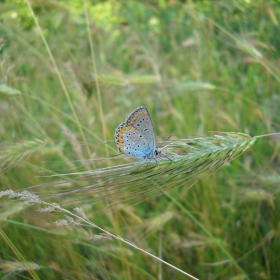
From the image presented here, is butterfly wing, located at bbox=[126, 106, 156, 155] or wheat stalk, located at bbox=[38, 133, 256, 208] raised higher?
butterfly wing, located at bbox=[126, 106, 156, 155]

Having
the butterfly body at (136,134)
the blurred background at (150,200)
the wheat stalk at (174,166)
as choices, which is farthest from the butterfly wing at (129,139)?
the wheat stalk at (174,166)

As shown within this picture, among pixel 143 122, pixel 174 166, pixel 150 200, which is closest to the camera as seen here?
pixel 174 166

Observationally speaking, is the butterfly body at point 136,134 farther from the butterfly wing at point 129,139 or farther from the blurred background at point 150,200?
the blurred background at point 150,200

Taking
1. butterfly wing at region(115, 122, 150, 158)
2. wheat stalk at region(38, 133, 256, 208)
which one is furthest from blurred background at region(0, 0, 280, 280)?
wheat stalk at region(38, 133, 256, 208)

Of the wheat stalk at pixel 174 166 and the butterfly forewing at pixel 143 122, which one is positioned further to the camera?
the butterfly forewing at pixel 143 122

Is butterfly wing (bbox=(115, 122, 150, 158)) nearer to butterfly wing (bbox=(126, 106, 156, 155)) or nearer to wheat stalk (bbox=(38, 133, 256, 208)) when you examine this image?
butterfly wing (bbox=(126, 106, 156, 155))

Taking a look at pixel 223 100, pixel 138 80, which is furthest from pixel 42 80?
pixel 138 80

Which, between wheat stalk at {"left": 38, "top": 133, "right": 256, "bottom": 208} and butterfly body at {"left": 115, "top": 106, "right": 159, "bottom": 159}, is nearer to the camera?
wheat stalk at {"left": 38, "top": 133, "right": 256, "bottom": 208}

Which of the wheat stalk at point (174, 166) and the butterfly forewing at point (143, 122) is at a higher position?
the butterfly forewing at point (143, 122)

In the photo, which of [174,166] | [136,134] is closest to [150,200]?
[136,134]

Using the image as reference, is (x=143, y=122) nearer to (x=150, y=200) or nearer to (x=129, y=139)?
(x=129, y=139)

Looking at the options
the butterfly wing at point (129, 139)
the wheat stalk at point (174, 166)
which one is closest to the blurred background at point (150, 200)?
the butterfly wing at point (129, 139)

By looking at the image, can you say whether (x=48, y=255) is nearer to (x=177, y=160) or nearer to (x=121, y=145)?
(x=121, y=145)
